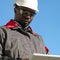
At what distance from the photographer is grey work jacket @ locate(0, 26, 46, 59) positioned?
4.48 metres

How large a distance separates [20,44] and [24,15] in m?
0.49

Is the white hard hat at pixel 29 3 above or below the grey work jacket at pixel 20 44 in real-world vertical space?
above

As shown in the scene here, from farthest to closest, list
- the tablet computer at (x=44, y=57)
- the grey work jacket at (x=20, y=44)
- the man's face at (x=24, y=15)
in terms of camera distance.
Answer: the man's face at (x=24, y=15)
the grey work jacket at (x=20, y=44)
the tablet computer at (x=44, y=57)

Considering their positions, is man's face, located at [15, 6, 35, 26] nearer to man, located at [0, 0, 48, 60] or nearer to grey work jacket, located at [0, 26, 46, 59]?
man, located at [0, 0, 48, 60]

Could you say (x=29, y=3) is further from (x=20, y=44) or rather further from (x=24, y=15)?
(x=20, y=44)

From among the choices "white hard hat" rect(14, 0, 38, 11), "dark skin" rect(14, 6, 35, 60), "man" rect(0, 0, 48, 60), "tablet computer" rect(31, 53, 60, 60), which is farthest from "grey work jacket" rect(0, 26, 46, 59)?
"tablet computer" rect(31, 53, 60, 60)

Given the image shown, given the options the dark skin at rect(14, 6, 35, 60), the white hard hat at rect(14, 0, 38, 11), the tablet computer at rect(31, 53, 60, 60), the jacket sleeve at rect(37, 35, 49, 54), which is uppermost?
the white hard hat at rect(14, 0, 38, 11)

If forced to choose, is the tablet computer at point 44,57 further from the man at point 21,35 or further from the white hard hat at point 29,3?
the white hard hat at point 29,3

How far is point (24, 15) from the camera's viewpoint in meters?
4.79

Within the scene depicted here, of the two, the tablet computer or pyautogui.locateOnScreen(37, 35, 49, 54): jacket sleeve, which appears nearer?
the tablet computer

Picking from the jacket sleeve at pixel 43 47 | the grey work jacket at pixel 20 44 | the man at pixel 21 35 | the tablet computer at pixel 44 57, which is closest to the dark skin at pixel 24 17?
the man at pixel 21 35

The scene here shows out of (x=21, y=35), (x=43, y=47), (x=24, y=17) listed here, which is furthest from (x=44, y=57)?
(x=43, y=47)

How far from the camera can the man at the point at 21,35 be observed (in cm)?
451

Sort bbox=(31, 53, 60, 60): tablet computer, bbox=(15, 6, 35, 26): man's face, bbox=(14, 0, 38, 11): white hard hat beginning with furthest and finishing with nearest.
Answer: bbox=(14, 0, 38, 11): white hard hat → bbox=(15, 6, 35, 26): man's face → bbox=(31, 53, 60, 60): tablet computer
